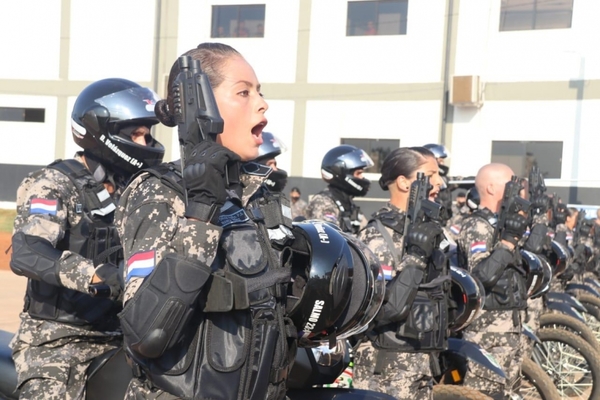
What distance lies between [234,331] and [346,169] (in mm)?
5794

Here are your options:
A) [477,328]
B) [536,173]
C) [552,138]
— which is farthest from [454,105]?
[477,328]

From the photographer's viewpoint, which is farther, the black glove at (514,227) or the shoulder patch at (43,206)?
the black glove at (514,227)

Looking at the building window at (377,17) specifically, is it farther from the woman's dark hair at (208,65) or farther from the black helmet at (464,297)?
the woman's dark hair at (208,65)

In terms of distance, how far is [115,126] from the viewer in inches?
150

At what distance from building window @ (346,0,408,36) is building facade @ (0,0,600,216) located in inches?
1.4

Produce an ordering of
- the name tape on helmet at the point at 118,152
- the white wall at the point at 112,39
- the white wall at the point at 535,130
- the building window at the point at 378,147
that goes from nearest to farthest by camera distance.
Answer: the name tape on helmet at the point at 118,152 → the white wall at the point at 535,130 → the building window at the point at 378,147 → the white wall at the point at 112,39

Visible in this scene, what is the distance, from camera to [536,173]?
8133 mm

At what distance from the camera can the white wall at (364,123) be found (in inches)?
865

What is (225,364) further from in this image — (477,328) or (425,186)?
(477,328)

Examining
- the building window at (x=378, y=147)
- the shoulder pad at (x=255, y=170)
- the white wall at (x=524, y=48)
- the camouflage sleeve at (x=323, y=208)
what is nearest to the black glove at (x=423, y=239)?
the shoulder pad at (x=255, y=170)

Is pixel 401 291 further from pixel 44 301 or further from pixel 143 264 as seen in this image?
pixel 143 264

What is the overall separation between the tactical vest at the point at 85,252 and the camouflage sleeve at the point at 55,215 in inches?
1.6

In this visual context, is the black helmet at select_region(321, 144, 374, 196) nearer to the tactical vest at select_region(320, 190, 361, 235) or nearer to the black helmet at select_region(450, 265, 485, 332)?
the tactical vest at select_region(320, 190, 361, 235)

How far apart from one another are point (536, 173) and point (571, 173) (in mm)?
13296
